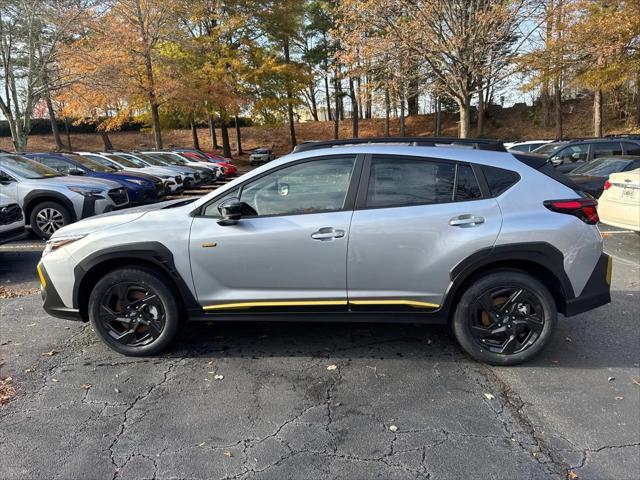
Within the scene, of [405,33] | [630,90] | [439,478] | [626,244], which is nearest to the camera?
[439,478]

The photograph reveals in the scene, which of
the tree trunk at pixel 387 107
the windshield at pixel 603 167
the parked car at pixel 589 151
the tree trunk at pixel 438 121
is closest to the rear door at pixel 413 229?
the windshield at pixel 603 167

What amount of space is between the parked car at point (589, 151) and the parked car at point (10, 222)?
37.9ft

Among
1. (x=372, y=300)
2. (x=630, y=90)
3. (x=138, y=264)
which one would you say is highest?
(x=630, y=90)

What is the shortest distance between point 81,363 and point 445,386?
288 centimetres

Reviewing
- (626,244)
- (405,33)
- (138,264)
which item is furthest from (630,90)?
(138,264)

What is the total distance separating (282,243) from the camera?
11.2 ft

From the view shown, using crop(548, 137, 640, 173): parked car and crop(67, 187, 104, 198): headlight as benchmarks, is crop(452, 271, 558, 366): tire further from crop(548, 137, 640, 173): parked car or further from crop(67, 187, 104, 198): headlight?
crop(548, 137, 640, 173): parked car

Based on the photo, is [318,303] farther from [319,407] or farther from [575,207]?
[575,207]

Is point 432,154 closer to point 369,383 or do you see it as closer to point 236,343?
point 369,383

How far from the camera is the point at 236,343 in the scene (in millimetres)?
3955

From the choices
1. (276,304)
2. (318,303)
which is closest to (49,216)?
(276,304)

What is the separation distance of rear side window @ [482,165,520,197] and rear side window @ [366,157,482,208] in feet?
0.35

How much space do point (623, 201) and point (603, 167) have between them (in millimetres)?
3163

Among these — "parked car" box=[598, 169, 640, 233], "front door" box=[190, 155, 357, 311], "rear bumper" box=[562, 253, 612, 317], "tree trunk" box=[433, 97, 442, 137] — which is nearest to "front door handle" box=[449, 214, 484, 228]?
"front door" box=[190, 155, 357, 311]
